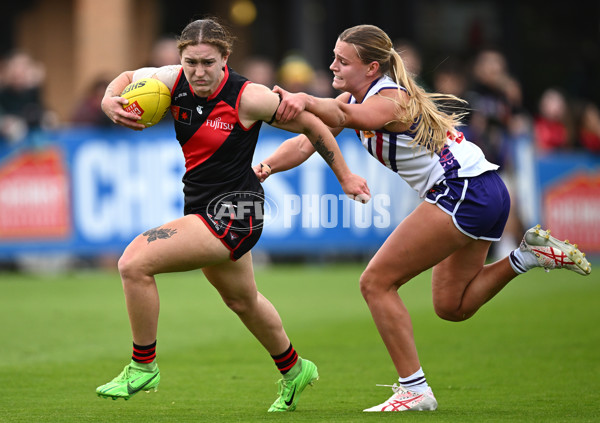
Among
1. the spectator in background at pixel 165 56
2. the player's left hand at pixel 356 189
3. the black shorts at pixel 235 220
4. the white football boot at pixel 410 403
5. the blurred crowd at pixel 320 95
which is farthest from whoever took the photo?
the blurred crowd at pixel 320 95

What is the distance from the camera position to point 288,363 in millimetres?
6613

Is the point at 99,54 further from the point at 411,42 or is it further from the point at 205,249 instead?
the point at 205,249

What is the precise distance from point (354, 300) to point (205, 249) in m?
6.66

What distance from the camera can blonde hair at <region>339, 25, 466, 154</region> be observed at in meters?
6.33

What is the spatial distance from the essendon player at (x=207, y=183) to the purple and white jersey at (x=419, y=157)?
0.42 metres

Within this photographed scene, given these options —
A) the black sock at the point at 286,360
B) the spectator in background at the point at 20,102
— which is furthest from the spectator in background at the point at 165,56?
the black sock at the point at 286,360

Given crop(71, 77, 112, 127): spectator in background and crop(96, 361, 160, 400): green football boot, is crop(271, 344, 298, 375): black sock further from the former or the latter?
crop(71, 77, 112, 127): spectator in background

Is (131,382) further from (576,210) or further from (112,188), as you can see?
(576,210)

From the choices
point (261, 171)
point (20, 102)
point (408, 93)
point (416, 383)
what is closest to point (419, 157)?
point (408, 93)

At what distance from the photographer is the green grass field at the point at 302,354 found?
633 cm

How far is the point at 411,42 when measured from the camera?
1962cm

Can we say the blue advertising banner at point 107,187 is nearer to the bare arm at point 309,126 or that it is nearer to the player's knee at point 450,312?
the player's knee at point 450,312

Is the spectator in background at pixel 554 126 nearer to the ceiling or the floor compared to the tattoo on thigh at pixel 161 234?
nearer to the floor

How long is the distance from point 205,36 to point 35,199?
369 inches
